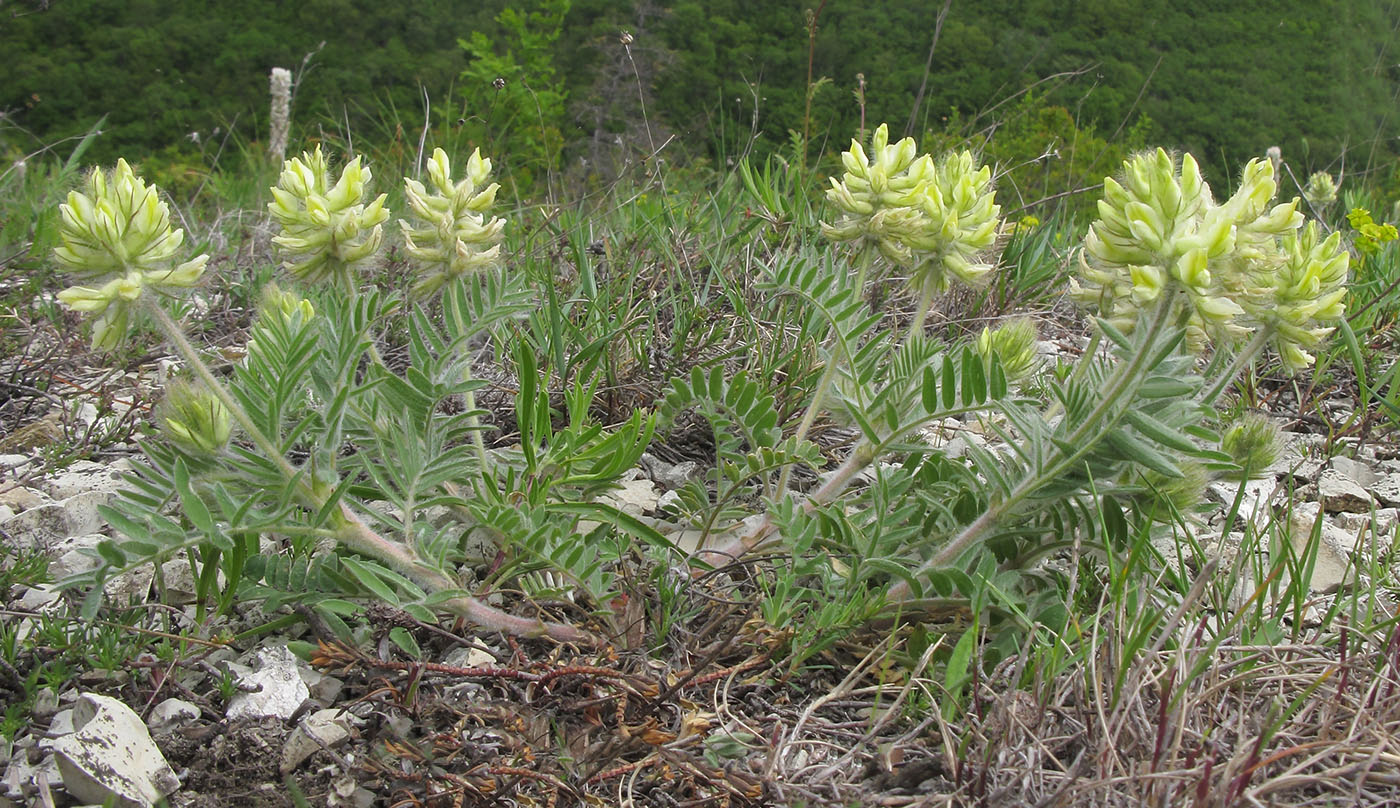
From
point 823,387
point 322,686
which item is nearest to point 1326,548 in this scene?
point 823,387

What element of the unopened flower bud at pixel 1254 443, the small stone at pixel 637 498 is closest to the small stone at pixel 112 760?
the small stone at pixel 637 498

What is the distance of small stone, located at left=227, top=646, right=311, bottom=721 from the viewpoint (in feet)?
5.39

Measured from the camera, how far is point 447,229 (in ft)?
6.36

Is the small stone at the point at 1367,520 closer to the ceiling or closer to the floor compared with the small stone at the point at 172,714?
closer to the ceiling

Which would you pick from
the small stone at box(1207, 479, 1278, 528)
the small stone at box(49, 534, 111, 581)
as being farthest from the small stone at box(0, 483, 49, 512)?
the small stone at box(1207, 479, 1278, 528)

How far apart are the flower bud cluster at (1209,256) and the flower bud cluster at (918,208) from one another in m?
0.33

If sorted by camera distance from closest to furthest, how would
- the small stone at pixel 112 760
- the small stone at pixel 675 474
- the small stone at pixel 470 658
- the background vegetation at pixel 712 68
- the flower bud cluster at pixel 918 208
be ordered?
the small stone at pixel 112 760 < the small stone at pixel 470 658 < the flower bud cluster at pixel 918 208 < the small stone at pixel 675 474 < the background vegetation at pixel 712 68

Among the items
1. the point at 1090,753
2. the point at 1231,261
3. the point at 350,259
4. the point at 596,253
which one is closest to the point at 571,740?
the point at 1090,753

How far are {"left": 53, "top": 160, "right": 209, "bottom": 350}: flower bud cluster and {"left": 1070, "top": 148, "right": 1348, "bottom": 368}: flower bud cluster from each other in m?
1.49

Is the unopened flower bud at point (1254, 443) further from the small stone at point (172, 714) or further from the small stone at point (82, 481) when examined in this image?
the small stone at point (82, 481)

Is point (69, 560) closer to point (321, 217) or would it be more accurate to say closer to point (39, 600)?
point (39, 600)

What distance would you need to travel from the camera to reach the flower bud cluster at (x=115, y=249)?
161 cm

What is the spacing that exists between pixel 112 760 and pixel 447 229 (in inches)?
41.3

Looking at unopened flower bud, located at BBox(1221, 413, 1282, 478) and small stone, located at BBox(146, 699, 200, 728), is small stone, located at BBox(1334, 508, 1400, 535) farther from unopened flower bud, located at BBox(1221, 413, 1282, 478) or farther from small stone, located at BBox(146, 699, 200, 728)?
small stone, located at BBox(146, 699, 200, 728)
